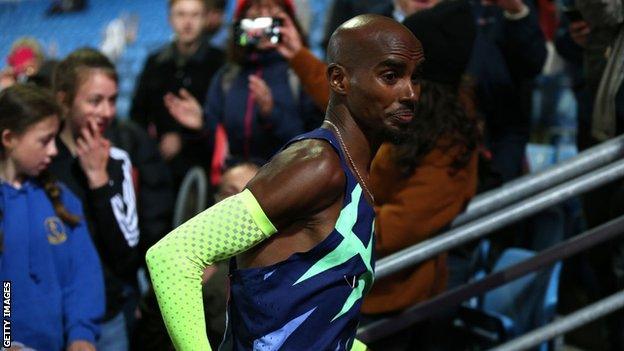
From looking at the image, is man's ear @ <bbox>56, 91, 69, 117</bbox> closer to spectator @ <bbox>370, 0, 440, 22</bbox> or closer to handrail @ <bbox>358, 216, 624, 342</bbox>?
spectator @ <bbox>370, 0, 440, 22</bbox>

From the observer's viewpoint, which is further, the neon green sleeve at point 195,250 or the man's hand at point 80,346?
the man's hand at point 80,346

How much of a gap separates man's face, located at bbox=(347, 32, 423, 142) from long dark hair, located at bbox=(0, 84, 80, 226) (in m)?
1.47

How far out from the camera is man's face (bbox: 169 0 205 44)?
6.05m

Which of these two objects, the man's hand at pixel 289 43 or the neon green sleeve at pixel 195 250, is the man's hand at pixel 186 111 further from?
the neon green sleeve at pixel 195 250

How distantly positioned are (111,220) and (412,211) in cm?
116

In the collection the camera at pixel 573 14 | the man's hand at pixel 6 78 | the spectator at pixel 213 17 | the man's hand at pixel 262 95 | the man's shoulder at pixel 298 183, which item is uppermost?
the man's shoulder at pixel 298 183

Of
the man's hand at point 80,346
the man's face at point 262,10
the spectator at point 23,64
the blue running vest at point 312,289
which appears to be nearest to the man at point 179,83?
the spectator at point 23,64

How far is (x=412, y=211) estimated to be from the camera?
3549 mm

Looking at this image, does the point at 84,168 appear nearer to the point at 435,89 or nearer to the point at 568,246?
the point at 435,89

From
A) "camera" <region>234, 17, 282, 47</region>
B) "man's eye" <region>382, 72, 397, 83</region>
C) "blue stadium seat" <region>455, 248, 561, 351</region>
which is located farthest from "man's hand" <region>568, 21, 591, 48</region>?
"man's eye" <region>382, 72, 397, 83</region>

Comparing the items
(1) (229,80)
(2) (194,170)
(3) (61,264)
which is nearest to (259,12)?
(1) (229,80)

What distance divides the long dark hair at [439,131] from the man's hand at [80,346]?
1190mm

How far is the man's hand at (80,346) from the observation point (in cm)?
345

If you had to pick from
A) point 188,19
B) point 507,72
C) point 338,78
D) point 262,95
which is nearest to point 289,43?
point 262,95
